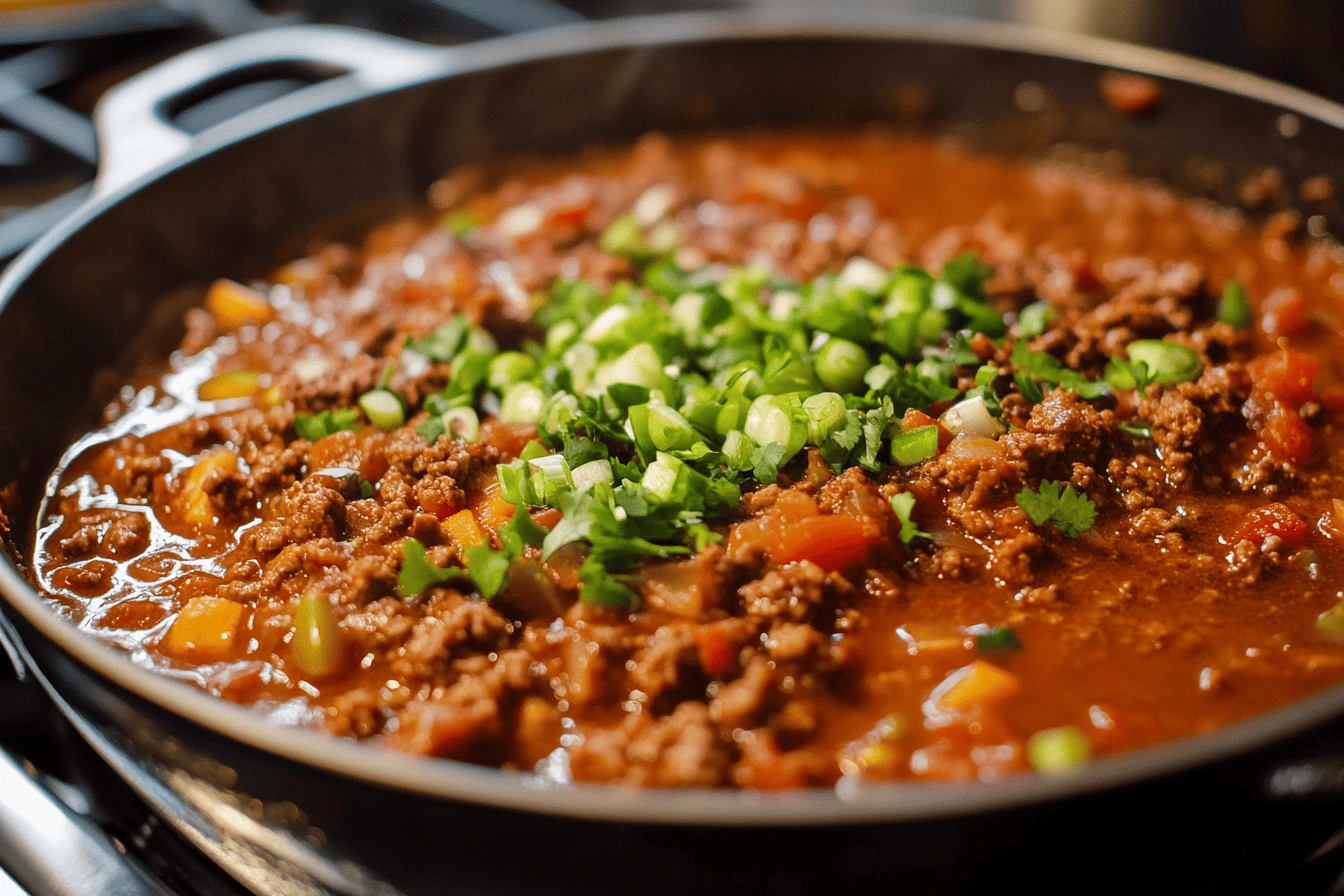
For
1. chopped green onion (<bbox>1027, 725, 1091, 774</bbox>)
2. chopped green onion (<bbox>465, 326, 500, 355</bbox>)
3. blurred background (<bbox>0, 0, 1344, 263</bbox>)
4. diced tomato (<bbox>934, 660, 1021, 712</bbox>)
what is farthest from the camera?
blurred background (<bbox>0, 0, 1344, 263</bbox>)

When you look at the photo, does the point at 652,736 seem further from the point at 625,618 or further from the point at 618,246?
the point at 618,246

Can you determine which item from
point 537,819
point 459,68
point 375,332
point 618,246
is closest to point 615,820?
point 537,819

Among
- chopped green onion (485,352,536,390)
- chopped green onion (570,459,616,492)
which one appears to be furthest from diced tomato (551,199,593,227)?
chopped green onion (570,459,616,492)

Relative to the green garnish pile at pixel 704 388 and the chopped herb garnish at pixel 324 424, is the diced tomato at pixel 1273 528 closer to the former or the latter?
the green garnish pile at pixel 704 388

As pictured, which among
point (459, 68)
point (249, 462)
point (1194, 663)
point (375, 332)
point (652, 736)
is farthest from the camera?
point (459, 68)

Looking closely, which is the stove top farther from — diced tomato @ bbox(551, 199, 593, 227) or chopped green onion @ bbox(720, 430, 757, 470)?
diced tomato @ bbox(551, 199, 593, 227)
